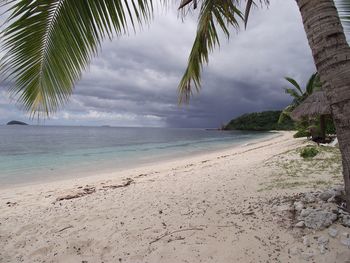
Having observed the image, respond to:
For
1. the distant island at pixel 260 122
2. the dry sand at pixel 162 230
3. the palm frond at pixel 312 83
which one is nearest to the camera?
the dry sand at pixel 162 230

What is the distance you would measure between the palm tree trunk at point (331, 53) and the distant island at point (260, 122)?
76627 millimetres

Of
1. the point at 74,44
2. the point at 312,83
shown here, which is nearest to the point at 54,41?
the point at 74,44

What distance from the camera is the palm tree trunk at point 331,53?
5.86ft

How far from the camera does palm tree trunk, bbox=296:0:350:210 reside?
179 centimetres

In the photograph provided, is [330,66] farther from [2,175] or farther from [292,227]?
[2,175]

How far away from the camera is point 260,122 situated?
8744 cm

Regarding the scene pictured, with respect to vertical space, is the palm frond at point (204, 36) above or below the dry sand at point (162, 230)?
above

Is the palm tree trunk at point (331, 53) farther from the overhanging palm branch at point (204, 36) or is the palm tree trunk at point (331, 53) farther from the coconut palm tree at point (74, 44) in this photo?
the overhanging palm branch at point (204, 36)

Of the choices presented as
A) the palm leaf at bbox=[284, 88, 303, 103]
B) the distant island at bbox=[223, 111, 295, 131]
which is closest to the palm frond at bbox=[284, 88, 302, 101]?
the palm leaf at bbox=[284, 88, 303, 103]

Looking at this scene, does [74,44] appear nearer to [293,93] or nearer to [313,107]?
[313,107]

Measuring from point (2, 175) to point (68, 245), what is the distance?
992cm

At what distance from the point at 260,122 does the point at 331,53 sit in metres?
90.3

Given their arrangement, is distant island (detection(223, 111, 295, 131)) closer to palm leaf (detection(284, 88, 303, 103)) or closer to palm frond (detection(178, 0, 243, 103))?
palm leaf (detection(284, 88, 303, 103))

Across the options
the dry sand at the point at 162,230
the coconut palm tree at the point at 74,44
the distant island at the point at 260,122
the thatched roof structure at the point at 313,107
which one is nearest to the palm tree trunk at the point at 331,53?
the coconut palm tree at the point at 74,44
